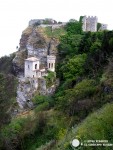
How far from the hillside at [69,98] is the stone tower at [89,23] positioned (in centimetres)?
224

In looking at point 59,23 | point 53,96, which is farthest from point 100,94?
point 59,23

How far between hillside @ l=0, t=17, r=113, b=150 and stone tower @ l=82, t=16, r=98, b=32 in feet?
7.35

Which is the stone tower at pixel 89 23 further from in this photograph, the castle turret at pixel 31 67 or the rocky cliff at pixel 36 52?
the castle turret at pixel 31 67

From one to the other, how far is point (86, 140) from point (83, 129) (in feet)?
3.47

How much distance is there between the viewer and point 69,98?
2873 cm

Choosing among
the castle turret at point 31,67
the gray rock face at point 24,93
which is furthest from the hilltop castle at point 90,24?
the gray rock face at point 24,93

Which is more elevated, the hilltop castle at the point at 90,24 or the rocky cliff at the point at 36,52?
the hilltop castle at the point at 90,24

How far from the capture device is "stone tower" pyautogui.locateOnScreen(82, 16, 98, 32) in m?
49.4

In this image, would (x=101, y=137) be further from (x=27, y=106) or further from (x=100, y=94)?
(x=27, y=106)

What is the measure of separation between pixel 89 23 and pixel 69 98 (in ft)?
76.1

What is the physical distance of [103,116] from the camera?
18.5 metres

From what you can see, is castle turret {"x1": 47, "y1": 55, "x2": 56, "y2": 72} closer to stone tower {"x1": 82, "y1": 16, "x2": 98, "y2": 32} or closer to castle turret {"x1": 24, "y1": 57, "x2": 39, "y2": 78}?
castle turret {"x1": 24, "y1": 57, "x2": 39, "y2": 78}

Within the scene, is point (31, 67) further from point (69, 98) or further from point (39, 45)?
point (69, 98)

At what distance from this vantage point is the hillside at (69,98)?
1889 cm
